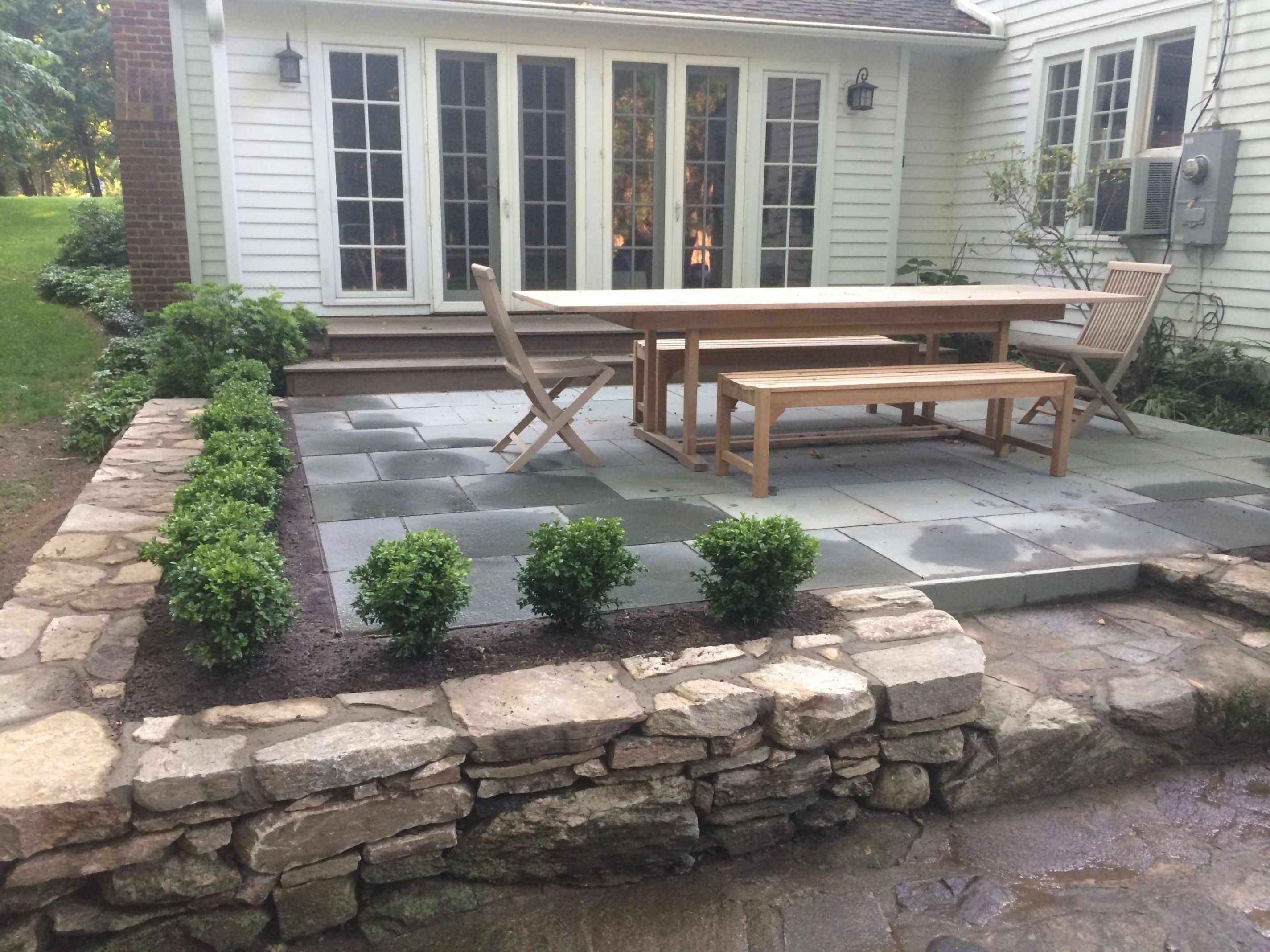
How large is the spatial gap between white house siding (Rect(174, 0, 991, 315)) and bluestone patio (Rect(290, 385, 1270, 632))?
95.1 inches

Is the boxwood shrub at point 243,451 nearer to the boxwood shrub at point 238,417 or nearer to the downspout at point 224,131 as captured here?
the boxwood shrub at point 238,417

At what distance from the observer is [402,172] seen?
798 centimetres

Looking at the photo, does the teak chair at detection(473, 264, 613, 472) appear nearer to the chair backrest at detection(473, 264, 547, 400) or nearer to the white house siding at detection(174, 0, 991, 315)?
the chair backrest at detection(473, 264, 547, 400)

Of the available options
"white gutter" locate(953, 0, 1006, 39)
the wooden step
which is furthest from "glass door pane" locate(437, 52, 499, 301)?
"white gutter" locate(953, 0, 1006, 39)

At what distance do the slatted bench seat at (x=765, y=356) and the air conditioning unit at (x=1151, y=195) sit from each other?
2.62 meters

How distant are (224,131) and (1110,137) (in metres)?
6.63

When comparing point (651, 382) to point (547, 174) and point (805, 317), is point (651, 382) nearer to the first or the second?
point (805, 317)

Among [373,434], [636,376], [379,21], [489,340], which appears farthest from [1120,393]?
[379,21]

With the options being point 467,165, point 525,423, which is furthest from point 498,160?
point 525,423

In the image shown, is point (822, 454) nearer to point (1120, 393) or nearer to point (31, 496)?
point (1120, 393)

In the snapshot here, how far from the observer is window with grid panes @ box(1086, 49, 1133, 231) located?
775cm

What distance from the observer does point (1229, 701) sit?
3012 millimetres

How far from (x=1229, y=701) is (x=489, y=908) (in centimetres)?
218

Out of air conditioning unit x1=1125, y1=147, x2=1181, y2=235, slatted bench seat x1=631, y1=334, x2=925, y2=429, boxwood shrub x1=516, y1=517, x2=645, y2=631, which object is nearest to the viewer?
boxwood shrub x1=516, y1=517, x2=645, y2=631
